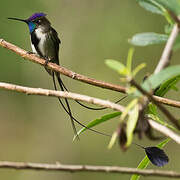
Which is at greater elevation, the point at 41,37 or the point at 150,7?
the point at 150,7

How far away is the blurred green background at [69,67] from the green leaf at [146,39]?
5571mm

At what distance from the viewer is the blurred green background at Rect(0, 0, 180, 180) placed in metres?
6.82

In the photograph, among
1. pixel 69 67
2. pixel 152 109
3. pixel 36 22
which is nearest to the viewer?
pixel 152 109

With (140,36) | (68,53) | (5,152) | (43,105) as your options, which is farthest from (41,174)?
(140,36)

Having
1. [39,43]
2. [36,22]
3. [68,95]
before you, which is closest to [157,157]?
[68,95]

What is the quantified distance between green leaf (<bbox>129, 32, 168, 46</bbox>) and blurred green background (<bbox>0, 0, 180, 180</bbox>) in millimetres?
5571

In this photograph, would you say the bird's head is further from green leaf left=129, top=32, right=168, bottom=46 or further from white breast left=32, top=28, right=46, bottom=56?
green leaf left=129, top=32, right=168, bottom=46

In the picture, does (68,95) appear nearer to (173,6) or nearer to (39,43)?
(173,6)

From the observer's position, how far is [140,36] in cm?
70

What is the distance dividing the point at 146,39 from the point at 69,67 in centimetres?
665

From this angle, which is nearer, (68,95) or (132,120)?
(132,120)

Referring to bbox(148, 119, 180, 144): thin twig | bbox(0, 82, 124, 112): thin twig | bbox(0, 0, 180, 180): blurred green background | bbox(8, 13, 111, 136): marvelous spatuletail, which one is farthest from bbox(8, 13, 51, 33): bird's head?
bbox(0, 0, 180, 180): blurred green background

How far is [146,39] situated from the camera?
0.71m

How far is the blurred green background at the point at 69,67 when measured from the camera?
6.82 meters
